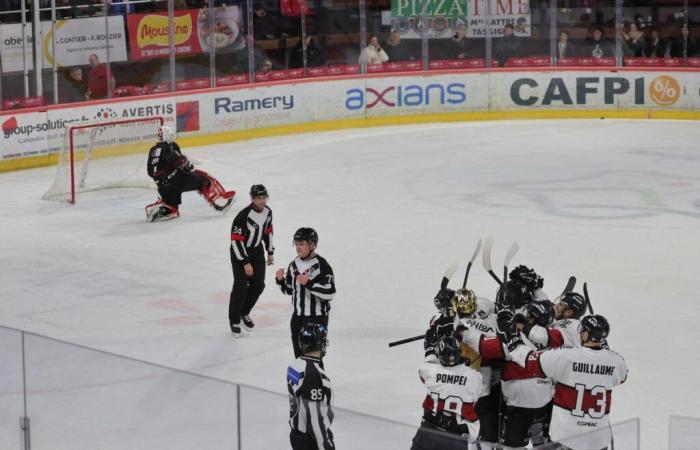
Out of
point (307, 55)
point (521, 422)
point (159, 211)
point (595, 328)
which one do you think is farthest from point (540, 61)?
point (595, 328)

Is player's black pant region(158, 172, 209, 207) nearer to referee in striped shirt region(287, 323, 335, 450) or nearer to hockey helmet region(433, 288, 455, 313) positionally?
hockey helmet region(433, 288, 455, 313)

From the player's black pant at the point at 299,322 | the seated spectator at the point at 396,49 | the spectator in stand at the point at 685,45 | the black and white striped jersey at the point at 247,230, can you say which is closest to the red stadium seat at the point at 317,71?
the seated spectator at the point at 396,49

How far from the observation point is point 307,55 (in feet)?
63.4

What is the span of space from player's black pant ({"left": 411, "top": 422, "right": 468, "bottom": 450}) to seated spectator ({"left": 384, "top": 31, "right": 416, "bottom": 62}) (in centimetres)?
1532

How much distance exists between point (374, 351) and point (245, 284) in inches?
40.0

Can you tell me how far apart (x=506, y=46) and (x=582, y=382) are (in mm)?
14654

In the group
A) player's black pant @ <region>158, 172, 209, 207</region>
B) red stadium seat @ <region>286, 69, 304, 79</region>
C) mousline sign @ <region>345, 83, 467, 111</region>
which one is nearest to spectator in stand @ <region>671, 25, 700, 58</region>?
mousline sign @ <region>345, 83, 467, 111</region>

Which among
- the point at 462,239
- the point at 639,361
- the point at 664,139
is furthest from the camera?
the point at 664,139

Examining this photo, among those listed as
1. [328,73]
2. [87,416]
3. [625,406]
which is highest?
[328,73]

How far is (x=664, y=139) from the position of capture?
17.9m

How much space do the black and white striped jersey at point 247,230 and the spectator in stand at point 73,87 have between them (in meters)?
8.24

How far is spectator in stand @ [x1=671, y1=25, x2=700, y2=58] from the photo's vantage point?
768 inches

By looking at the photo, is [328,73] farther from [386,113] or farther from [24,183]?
[24,183]

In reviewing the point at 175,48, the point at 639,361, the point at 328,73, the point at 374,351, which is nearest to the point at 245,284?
the point at 374,351
